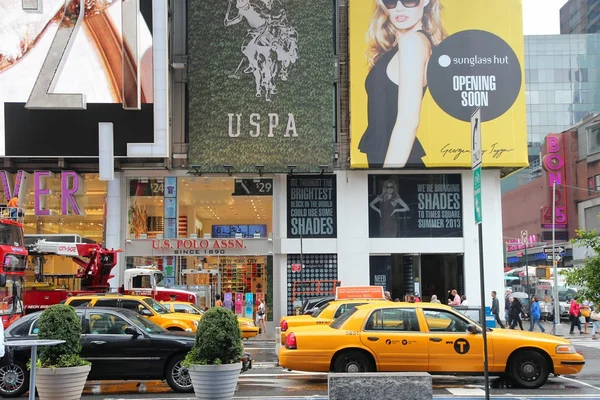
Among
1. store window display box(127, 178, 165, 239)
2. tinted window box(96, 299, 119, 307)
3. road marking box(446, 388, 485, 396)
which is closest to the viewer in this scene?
road marking box(446, 388, 485, 396)

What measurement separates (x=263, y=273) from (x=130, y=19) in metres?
12.5

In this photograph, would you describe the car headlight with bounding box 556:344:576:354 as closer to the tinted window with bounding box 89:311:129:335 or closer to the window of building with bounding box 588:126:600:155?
the tinted window with bounding box 89:311:129:335

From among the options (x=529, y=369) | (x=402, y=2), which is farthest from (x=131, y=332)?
(x=402, y=2)

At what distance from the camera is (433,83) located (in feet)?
109

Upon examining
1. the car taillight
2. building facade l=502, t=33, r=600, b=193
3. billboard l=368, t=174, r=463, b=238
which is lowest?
the car taillight

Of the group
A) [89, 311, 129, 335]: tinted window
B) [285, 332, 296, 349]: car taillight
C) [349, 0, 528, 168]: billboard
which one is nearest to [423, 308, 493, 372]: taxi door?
[285, 332, 296, 349]: car taillight

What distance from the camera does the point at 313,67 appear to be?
3344cm

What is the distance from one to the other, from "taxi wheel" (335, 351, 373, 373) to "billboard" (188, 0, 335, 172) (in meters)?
20.0

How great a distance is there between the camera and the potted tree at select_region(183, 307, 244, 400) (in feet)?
35.6

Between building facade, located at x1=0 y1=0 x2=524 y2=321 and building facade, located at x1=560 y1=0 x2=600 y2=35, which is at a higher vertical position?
building facade, located at x1=560 y1=0 x2=600 y2=35

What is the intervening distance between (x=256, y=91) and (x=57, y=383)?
2334 centimetres

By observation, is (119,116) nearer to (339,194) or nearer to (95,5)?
(95,5)

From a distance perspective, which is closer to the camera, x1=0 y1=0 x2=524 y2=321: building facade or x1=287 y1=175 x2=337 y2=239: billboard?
x1=0 y1=0 x2=524 y2=321: building facade

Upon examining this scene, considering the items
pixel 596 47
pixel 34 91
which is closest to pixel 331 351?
pixel 34 91
